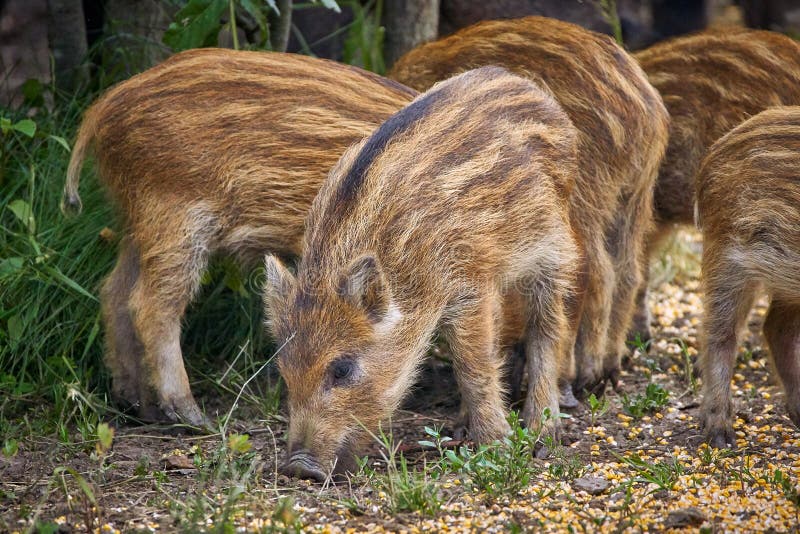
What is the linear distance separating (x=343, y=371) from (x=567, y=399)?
3.94 feet

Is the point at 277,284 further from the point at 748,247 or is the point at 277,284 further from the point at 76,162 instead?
the point at 748,247

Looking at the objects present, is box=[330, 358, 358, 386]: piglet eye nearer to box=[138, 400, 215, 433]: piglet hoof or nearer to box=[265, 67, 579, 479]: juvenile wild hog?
box=[265, 67, 579, 479]: juvenile wild hog

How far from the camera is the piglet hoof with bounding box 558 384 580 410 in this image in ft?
16.1

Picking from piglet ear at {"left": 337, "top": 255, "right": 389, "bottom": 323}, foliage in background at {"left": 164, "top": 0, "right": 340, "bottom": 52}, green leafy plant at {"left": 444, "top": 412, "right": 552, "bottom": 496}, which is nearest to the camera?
green leafy plant at {"left": 444, "top": 412, "right": 552, "bottom": 496}

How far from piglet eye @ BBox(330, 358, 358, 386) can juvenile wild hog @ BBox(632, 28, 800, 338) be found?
2.16 meters

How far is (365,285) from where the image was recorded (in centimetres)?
408

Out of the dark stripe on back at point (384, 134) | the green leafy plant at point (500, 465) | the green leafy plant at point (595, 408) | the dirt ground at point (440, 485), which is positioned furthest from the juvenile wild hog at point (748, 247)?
the dark stripe on back at point (384, 134)

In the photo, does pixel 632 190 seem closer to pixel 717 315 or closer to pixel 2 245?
pixel 717 315

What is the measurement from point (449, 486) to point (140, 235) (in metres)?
1.62

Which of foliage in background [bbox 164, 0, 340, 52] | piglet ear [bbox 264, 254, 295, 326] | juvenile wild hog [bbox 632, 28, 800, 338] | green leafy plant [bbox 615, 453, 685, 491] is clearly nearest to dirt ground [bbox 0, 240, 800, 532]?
green leafy plant [bbox 615, 453, 685, 491]

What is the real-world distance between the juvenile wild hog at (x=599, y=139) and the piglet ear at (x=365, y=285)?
1005 millimetres

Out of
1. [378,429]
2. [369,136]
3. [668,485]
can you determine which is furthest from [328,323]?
[668,485]

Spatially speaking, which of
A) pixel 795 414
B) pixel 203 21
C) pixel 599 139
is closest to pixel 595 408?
pixel 795 414

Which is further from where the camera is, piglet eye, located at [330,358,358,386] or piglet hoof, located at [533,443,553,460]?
piglet hoof, located at [533,443,553,460]
